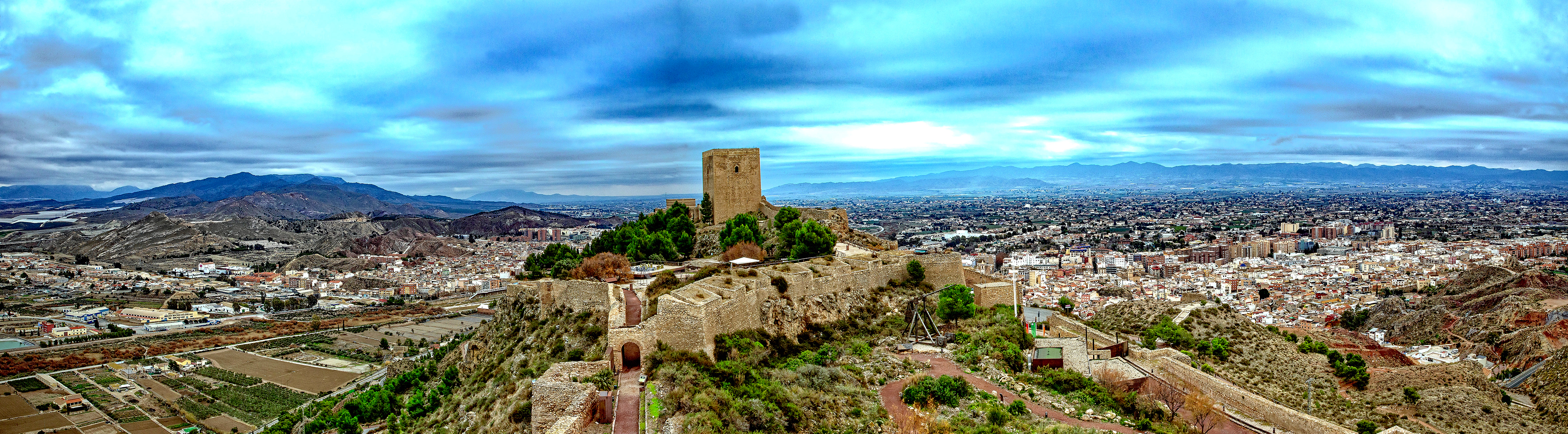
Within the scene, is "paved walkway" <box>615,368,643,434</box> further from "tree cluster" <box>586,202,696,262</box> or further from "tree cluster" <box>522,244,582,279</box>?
"tree cluster" <box>586,202,696,262</box>

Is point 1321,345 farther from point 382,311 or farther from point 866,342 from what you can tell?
point 382,311

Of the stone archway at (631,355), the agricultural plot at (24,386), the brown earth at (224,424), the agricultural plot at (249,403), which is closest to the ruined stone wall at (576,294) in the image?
the stone archway at (631,355)

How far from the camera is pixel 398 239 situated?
539 ft

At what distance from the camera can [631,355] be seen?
1770 centimetres

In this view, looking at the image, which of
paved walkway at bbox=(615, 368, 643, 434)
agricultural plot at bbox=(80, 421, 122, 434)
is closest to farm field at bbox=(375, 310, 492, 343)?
agricultural plot at bbox=(80, 421, 122, 434)

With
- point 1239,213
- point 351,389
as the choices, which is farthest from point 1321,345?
point 1239,213

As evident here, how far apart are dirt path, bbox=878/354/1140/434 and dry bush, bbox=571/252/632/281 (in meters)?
10.1

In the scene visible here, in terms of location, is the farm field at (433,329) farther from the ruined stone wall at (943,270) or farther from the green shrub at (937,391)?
the green shrub at (937,391)

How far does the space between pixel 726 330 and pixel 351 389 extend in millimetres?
36769

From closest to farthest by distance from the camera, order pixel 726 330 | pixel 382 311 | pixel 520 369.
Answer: pixel 726 330, pixel 520 369, pixel 382 311

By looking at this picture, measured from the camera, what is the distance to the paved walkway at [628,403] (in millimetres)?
14004

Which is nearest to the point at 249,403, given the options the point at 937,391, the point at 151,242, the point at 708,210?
the point at 708,210

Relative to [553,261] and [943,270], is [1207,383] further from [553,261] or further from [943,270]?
[553,261]

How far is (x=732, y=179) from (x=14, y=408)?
153 feet
